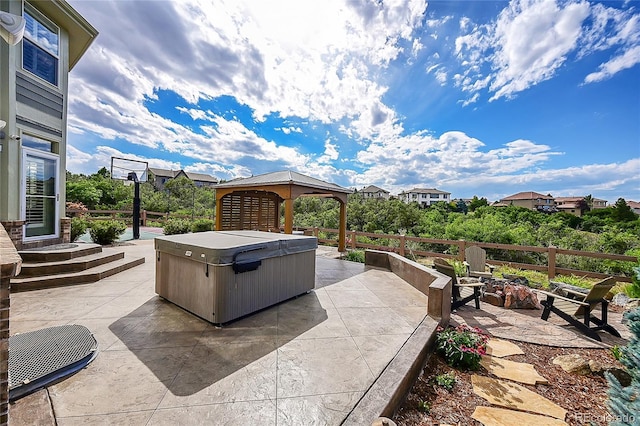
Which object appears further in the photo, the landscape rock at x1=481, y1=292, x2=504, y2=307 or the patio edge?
the landscape rock at x1=481, y1=292, x2=504, y2=307

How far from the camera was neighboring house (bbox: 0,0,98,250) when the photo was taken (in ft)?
15.4

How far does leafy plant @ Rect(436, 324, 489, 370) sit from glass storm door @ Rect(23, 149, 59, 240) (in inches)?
311

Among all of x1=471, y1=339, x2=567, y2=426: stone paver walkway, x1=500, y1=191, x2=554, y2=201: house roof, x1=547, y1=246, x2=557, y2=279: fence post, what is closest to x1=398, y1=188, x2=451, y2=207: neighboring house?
x1=500, y1=191, x2=554, y2=201: house roof

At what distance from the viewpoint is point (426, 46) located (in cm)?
742

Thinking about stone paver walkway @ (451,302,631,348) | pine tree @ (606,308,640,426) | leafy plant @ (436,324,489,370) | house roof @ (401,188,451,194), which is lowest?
stone paver walkway @ (451,302,631,348)

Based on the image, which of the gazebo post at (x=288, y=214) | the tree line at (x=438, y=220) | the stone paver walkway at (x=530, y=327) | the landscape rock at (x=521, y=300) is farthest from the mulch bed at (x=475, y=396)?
the tree line at (x=438, y=220)

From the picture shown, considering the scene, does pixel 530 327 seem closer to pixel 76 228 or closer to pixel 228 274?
pixel 228 274

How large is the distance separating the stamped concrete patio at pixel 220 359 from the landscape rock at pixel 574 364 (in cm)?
154

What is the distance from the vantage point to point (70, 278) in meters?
4.50

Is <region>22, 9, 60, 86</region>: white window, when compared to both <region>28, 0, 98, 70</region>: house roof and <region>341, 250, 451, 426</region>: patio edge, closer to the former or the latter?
<region>28, 0, 98, 70</region>: house roof

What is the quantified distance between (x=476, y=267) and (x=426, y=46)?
21.4 feet

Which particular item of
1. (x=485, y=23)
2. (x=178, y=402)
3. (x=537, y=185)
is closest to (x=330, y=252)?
(x=178, y=402)

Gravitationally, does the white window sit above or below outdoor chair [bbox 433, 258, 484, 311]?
above

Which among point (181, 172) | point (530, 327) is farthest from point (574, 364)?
point (181, 172)
